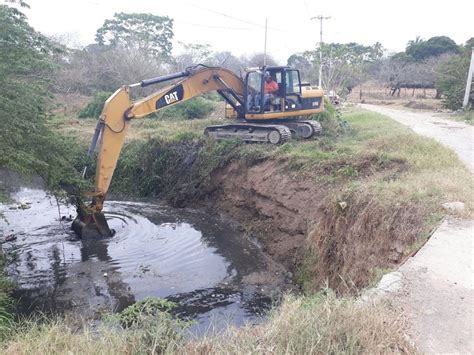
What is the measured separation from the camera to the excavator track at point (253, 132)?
13336 mm

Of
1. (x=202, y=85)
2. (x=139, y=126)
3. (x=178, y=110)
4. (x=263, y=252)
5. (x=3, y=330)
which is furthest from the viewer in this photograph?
(x=178, y=110)

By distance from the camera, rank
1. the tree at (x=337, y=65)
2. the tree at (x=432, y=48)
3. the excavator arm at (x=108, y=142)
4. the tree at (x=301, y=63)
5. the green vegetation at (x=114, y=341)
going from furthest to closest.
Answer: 1. the tree at (x=432, y=48)
2. the tree at (x=301, y=63)
3. the tree at (x=337, y=65)
4. the excavator arm at (x=108, y=142)
5. the green vegetation at (x=114, y=341)

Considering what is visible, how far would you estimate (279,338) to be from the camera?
3781 millimetres

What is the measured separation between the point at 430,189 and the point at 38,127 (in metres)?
7.83

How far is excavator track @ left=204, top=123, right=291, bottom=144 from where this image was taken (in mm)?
13336

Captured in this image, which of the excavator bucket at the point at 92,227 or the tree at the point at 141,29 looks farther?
the tree at the point at 141,29

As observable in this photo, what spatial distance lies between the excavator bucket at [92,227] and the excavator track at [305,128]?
6840 millimetres

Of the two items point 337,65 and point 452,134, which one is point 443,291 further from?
point 337,65

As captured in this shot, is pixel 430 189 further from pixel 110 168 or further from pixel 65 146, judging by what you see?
pixel 65 146

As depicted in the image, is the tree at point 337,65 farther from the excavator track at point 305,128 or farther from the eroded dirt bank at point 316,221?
the eroded dirt bank at point 316,221

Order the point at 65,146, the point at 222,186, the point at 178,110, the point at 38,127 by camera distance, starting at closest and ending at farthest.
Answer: the point at 38,127 < the point at 65,146 < the point at 222,186 < the point at 178,110

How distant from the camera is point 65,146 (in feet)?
32.1

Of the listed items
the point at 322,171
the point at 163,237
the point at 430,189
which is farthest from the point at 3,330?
the point at 322,171

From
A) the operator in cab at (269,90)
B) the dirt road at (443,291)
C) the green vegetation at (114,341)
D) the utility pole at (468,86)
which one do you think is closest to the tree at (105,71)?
the operator in cab at (269,90)
